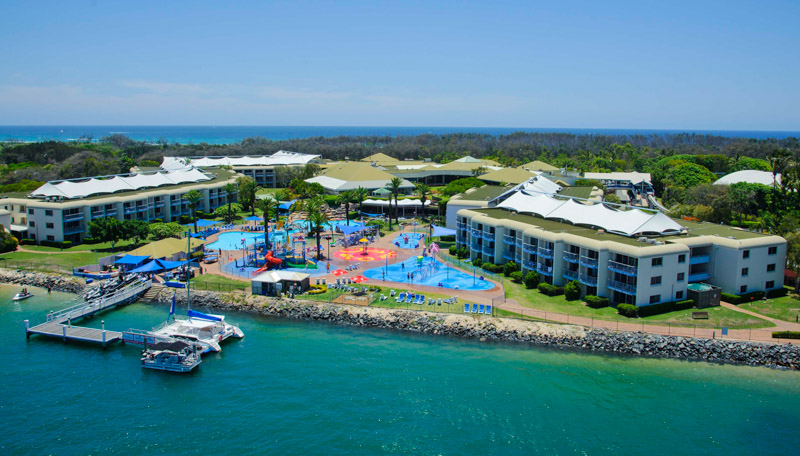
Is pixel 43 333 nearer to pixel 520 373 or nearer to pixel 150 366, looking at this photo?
pixel 150 366

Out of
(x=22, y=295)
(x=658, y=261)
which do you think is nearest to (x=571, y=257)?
(x=658, y=261)

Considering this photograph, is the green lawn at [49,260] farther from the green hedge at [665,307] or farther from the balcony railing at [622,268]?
the green hedge at [665,307]

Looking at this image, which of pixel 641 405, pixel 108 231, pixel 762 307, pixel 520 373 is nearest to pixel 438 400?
pixel 520 373

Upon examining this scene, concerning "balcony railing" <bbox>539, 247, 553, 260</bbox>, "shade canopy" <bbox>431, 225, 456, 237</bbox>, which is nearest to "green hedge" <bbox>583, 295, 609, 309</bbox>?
"balcony railing" <bbox>539, 247, 553, 260</bbox>

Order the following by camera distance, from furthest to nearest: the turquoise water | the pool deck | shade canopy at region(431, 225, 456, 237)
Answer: shade canopy at region(431, 225, 456, 237) < the pool deck < the turquoise water

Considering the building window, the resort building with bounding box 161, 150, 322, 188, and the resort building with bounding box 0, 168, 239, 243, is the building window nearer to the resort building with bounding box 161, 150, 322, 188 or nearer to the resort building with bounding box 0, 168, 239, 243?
the resort building with bounding box 0, 168, 239, 243

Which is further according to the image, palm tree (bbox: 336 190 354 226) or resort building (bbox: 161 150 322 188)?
resort building (bbox: 161 150 322 188)

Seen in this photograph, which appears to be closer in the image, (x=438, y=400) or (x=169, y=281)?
(x=438, y=400)
